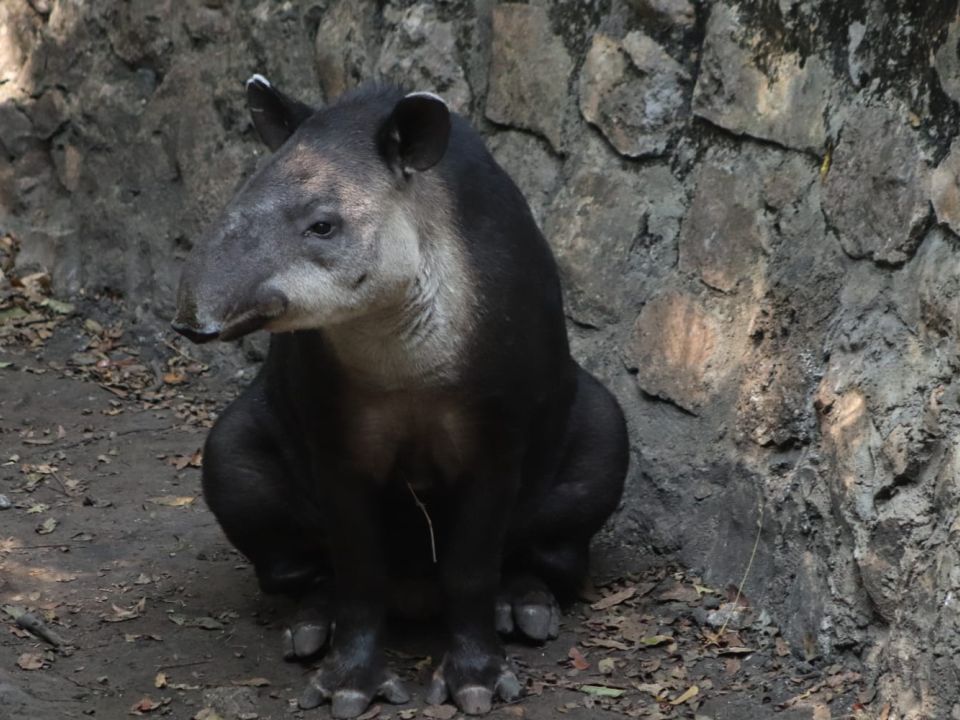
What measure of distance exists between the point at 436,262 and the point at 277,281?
2.22ft

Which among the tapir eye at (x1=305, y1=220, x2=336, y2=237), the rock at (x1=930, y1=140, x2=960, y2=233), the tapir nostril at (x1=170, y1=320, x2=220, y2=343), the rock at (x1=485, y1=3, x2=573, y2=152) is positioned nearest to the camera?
the tapir nostril at (x1=170, y1=320, x2=220, y2=343)

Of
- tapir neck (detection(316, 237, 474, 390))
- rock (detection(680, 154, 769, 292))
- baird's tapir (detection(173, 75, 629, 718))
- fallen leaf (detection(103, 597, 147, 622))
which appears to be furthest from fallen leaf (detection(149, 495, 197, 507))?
rock (detection(680, 154, 769, 292))

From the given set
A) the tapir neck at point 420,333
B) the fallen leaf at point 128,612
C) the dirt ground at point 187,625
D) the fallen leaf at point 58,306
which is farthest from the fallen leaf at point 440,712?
the fallen leaf at point 58,306

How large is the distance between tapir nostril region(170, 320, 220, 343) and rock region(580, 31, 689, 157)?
2.30 m

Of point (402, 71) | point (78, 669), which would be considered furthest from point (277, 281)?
point (402, 71)

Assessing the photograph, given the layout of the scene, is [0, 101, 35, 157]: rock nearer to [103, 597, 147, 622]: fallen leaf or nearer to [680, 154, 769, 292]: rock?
[103, 597, 147, 622]: fallen leaf

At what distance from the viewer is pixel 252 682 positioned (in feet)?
16.9

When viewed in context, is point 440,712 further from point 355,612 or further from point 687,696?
point 687,696

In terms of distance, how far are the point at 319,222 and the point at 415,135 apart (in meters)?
0.44

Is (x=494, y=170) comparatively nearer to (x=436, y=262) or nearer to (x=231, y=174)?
(x=436, y=262)

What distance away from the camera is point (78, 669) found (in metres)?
5.14

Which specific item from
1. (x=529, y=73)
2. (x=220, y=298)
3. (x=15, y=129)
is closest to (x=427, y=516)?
(x=220, y=298)

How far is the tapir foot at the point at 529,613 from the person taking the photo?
5.43 meters

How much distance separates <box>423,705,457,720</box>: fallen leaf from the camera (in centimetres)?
494
